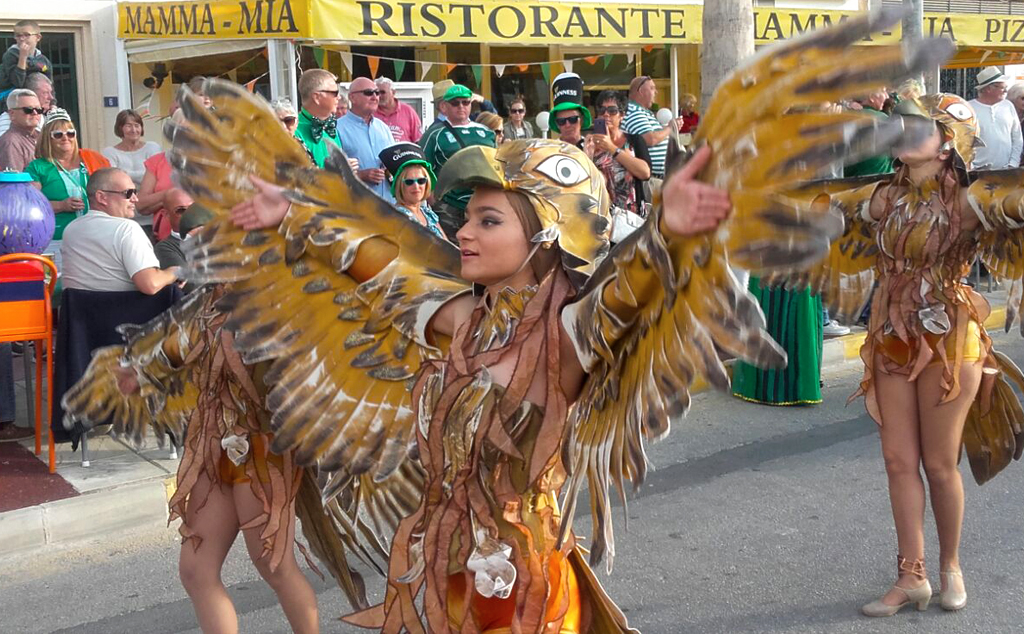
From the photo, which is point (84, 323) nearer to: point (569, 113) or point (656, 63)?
point (569, 113)

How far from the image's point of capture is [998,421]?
405cm

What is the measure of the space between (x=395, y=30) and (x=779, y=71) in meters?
8.59

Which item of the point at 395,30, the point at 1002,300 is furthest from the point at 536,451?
the point at 1002,300

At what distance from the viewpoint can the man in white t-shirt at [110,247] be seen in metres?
5.58

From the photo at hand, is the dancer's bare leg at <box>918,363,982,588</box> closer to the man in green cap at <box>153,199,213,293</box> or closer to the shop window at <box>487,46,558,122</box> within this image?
the man in green cap at <box>153,199,213,293</box>

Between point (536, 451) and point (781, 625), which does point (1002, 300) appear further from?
point (536, 451)

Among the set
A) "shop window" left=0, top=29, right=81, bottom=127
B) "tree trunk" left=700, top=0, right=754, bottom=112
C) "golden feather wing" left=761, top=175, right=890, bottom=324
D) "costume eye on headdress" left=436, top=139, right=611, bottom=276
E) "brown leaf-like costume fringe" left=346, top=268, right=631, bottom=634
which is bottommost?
"brown leaf-like costume fringe" left=346, top=268, right=631, bottom=634

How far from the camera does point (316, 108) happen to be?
6.59 m

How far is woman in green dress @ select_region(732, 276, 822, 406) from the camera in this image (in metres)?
7.02

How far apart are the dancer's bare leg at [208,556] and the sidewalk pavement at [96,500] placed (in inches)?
67.8

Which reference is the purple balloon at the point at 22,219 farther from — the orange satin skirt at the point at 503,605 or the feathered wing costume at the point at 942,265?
the orange satin skirt at the point at 503,605

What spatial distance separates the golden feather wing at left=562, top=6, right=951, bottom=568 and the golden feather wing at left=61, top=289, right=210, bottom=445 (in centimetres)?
156

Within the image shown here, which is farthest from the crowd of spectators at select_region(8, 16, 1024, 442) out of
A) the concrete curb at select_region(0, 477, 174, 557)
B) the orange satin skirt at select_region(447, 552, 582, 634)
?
the orange satin skirt at select_region(447, 552, 582, 634)

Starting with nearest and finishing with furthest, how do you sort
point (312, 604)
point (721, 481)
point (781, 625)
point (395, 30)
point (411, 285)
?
point (411, 285) → point (312, 604) → point (781, 625) → point (721, 481) → point (395, 30)
